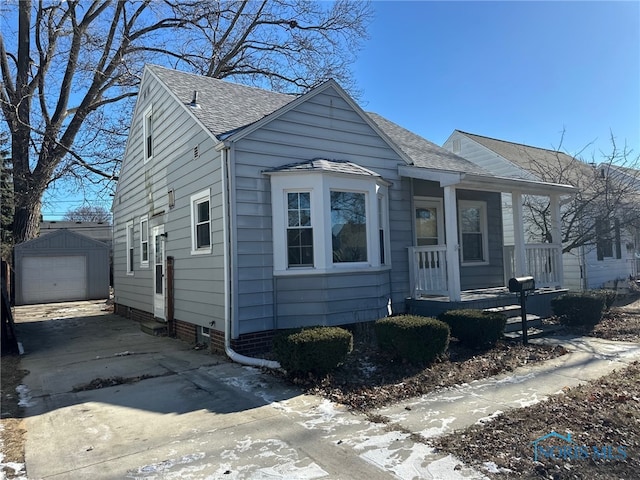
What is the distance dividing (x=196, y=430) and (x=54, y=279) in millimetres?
19809

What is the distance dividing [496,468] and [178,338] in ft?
25.1

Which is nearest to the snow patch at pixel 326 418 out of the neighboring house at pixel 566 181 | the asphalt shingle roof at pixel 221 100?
the asphalt shingle roof at pixel 221 100

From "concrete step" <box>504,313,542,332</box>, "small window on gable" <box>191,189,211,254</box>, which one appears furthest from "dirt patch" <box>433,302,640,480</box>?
"small window on gable" <box>191,189,211,254</box>

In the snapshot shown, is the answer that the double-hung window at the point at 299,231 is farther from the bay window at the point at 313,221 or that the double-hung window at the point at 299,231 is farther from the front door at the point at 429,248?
the front door at the point at 429,248

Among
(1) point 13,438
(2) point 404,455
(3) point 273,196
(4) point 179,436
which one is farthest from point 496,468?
(3) point 273,196

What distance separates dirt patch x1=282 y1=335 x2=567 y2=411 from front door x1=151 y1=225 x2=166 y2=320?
5275 mm

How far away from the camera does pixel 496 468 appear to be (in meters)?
3.41

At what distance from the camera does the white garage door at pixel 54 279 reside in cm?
2022

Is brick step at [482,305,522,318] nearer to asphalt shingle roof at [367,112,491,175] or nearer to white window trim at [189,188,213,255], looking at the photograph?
asphalt shingle roof at [367,112,491,175]

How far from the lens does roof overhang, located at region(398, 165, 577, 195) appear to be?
8.40 metres

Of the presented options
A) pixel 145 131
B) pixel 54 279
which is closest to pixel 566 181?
pixel 145 131

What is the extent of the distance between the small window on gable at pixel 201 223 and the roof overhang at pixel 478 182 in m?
4.06

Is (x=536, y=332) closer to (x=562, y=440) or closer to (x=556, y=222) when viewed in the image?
(x=556, y=222)

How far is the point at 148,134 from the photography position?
11.4 metres
